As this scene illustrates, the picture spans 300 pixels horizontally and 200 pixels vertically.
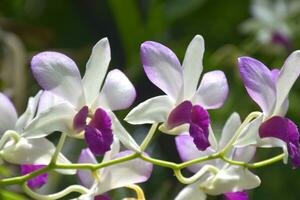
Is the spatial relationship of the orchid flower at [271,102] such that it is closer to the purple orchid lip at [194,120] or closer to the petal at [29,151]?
the purple orchid lip at [194,120]

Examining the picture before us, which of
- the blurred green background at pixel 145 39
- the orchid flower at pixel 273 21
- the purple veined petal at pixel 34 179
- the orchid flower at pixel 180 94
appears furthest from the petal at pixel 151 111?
the orchid flower at pixel 273 21

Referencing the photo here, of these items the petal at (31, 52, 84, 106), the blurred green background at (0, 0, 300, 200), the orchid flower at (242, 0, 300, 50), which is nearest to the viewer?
the petal at (31, 52, 84, 106)

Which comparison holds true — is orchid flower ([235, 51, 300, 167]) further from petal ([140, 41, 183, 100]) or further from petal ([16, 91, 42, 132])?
petal ([16, 91, 42, 132])

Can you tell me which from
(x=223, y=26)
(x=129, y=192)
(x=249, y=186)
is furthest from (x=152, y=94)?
(x=249, y=186)

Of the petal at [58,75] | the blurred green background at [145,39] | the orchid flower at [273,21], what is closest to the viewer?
the petal at [58,75]

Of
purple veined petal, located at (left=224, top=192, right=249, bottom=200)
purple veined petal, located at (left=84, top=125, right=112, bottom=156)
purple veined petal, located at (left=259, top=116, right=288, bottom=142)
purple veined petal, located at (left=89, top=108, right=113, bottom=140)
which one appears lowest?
purple veined petal, located at (left=224, top=192, right=249, bottom=200)

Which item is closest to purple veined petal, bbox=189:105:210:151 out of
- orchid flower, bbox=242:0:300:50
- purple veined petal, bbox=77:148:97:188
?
purple veined petal, bbox=77:148:97:188
